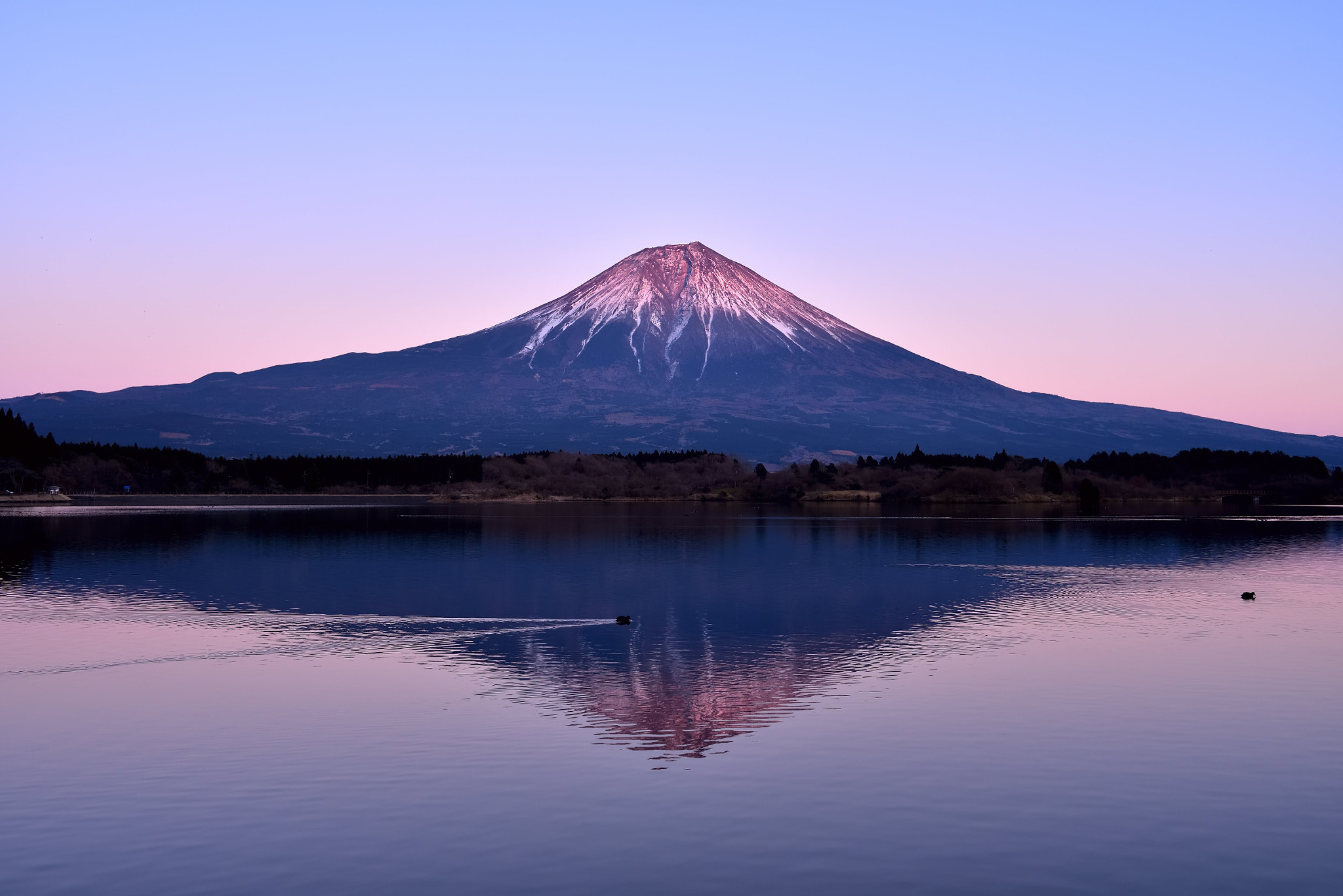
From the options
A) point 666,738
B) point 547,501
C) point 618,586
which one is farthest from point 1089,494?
point 666,738

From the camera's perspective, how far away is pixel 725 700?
84.0 feet

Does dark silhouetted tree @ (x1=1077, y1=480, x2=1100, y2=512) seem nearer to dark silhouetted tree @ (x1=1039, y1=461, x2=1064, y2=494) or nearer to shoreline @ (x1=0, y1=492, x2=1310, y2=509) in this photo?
shoreline @ (x1=0, y1=492, x2=1310, y2=509)

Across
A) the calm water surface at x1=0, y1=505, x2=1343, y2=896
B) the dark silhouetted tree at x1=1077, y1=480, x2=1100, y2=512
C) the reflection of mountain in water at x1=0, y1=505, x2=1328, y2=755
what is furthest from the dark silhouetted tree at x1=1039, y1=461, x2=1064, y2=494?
the calm water surface at x1=0, y1=505, x2=1343, y2=896

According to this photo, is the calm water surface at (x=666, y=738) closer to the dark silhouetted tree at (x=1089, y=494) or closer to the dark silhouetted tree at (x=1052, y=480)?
the dark silhouetted tree at (x=1089, y=494)

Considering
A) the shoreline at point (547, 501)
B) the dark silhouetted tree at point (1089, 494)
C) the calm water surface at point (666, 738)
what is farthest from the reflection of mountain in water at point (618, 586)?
the dark silhouetted tree at point (1089, 494)

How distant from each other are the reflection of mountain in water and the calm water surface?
295mm

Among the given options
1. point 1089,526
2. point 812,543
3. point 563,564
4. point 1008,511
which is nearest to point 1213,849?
point 563,564

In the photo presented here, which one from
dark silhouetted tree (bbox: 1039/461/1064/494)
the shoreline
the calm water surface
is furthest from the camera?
dark silhouetted tree (bbox: 1039/461/1064/494)

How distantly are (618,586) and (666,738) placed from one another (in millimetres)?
30662

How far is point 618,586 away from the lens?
172 feet

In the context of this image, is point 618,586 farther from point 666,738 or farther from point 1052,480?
point 1052,480

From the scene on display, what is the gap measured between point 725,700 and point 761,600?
2088 centimetres

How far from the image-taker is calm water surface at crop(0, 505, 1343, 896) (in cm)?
1481

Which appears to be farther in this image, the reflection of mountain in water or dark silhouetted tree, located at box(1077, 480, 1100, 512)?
dark silhouetted tree, located at box(1077, 480, 1100, 512)
